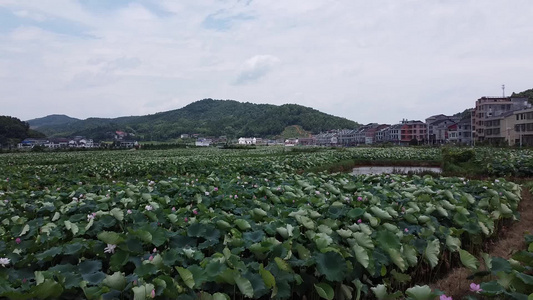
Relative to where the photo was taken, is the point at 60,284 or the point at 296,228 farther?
the point at 296,228

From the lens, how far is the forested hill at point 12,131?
8394 cm

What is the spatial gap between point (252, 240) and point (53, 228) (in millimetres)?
2646

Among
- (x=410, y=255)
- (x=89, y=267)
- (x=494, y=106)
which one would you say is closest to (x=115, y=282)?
(x=89, y=267)

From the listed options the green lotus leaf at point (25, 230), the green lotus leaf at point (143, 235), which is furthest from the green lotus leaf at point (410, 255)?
the green lotus leaf at point (25, 230)

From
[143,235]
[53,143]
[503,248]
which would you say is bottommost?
[503,248]

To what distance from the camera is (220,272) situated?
9.52ft

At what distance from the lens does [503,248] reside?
5633 millimetres

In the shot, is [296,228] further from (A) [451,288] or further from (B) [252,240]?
(A) [451,288]

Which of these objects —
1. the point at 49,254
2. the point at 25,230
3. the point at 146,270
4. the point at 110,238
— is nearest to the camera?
the point at 146,270

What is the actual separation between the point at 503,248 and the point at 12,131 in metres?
106

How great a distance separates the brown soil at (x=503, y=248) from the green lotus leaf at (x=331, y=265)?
1.62 metres

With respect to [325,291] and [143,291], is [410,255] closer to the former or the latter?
[325,291]

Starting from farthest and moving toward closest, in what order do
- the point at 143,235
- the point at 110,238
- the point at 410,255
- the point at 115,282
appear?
the point at 410,255, the point at 143,235, the point at 110,238, the point at 115,282

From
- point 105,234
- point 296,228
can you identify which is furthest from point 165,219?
point 296,228
